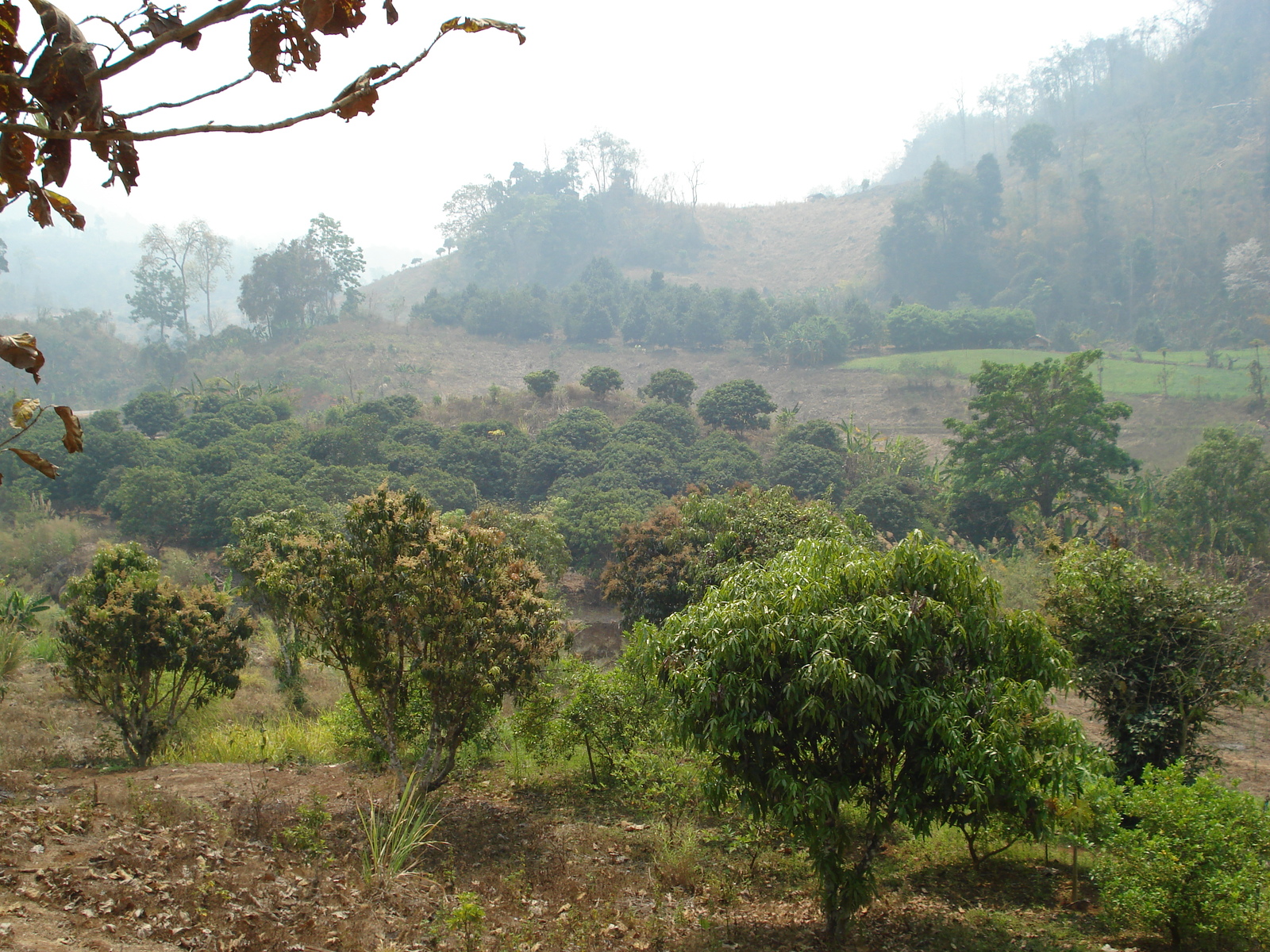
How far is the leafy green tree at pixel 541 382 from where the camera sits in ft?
131

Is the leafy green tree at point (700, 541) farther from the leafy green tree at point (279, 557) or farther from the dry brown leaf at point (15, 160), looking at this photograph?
the dry brown leaf at point (15, 160)

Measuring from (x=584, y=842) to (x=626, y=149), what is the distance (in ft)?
292

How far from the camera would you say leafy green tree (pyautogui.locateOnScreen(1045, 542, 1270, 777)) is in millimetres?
8328

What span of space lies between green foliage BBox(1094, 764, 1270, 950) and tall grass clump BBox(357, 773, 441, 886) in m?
5.66

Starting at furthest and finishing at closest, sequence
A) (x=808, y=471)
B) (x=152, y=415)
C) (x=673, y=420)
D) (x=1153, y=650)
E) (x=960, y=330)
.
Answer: (x=960, y=330) < (x=673, y=420) < (x=152, y=415) < (x=808, y=471) < (x=1153, y=650)

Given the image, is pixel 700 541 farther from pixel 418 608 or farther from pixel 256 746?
pixel 418 608

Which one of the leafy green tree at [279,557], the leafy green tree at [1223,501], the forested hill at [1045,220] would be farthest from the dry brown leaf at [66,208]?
the forested hill at [1045,220]

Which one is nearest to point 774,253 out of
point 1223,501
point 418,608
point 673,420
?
point 673,420

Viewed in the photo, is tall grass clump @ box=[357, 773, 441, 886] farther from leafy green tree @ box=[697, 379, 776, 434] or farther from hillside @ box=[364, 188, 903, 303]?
hillside @ box=[364, 188, 903, 303]

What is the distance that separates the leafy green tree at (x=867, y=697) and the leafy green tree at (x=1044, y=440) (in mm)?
21409

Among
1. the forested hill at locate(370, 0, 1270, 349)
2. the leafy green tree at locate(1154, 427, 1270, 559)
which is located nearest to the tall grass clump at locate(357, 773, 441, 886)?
the leafy green tree at locate(1154, 427, 1270, 559)

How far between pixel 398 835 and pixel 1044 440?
24.3 m

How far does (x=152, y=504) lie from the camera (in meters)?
25.0

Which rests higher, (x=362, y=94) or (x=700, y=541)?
(x=362, y=94)
